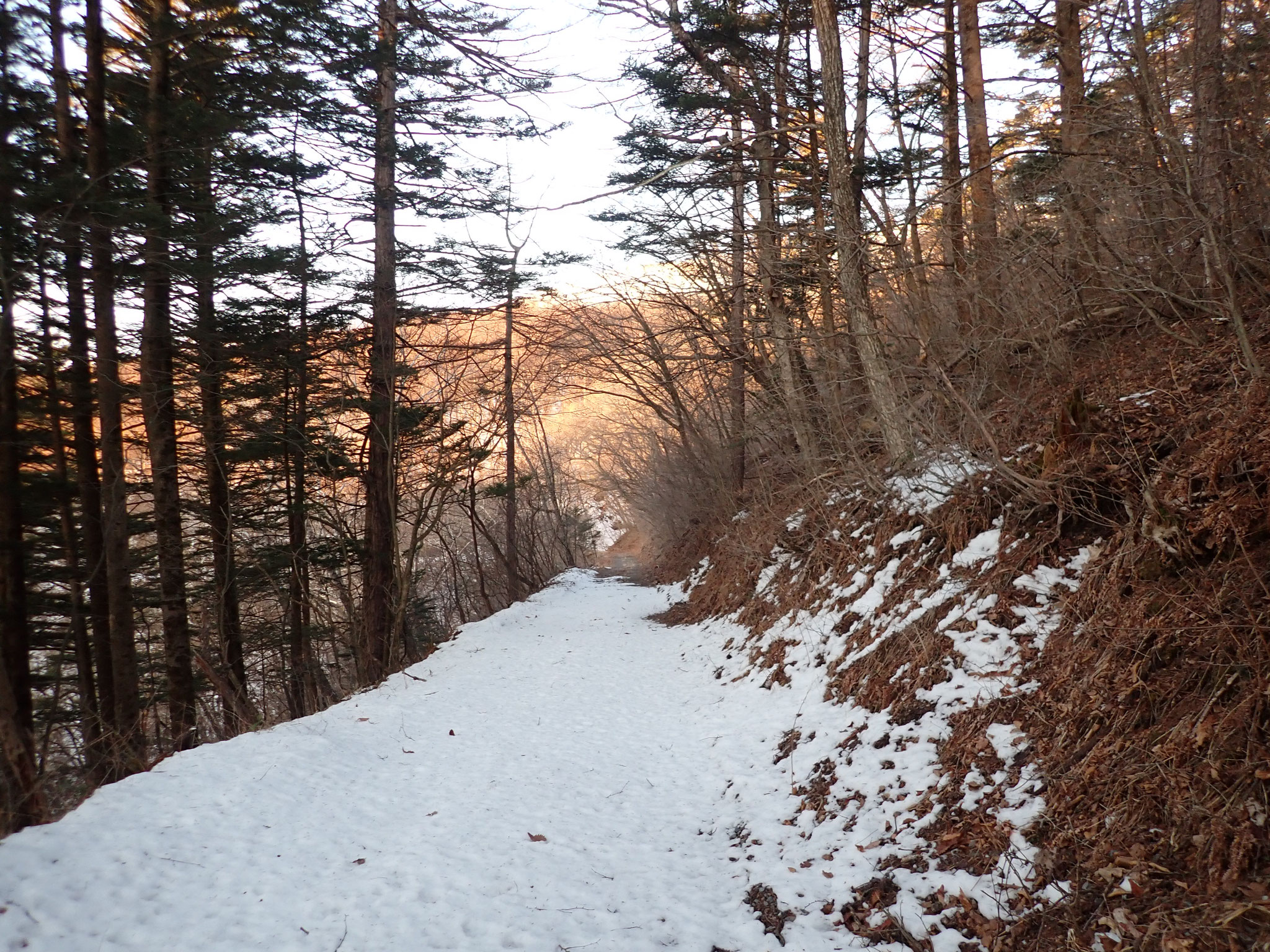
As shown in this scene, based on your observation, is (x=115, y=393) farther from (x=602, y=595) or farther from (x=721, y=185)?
(x=602, y=595)

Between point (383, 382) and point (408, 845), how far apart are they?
8.83 metres

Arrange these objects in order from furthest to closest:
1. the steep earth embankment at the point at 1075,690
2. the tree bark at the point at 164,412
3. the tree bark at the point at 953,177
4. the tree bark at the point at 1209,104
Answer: the tree bark at the point at 164,412, the tree bark at the point at 953,177, the tree bark at the point at 1209,104, the steep earth embankment at the point at 1075,690

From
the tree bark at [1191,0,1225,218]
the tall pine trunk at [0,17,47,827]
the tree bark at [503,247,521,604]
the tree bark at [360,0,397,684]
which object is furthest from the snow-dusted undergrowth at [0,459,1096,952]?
the tree bark at [503,247,521,604]

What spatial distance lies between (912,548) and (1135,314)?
10.4ft

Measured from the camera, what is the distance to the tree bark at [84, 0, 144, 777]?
806cm

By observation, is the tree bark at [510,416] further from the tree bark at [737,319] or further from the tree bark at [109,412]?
the tree bark at [109,412]

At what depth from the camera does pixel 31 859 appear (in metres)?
3.95

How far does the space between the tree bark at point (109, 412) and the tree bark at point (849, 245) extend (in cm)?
822

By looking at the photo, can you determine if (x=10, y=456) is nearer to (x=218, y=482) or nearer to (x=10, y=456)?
(x=10, y=456)

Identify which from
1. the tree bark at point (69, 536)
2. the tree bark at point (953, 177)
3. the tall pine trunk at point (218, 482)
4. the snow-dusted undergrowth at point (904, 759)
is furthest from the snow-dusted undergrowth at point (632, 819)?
the tree bark at point (69, 536)

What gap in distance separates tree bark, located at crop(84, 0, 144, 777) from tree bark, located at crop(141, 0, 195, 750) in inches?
14.8

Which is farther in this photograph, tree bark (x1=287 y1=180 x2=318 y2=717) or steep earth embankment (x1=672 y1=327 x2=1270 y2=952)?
tree bark (x1=287 y1=180 x2=318 y2=717)

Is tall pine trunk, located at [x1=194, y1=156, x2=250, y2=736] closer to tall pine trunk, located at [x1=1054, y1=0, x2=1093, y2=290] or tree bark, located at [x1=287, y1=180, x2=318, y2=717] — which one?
tree bark, located at [x1=287, y1=180, x2=318, y2=717]

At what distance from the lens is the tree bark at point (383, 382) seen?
11.9 m
